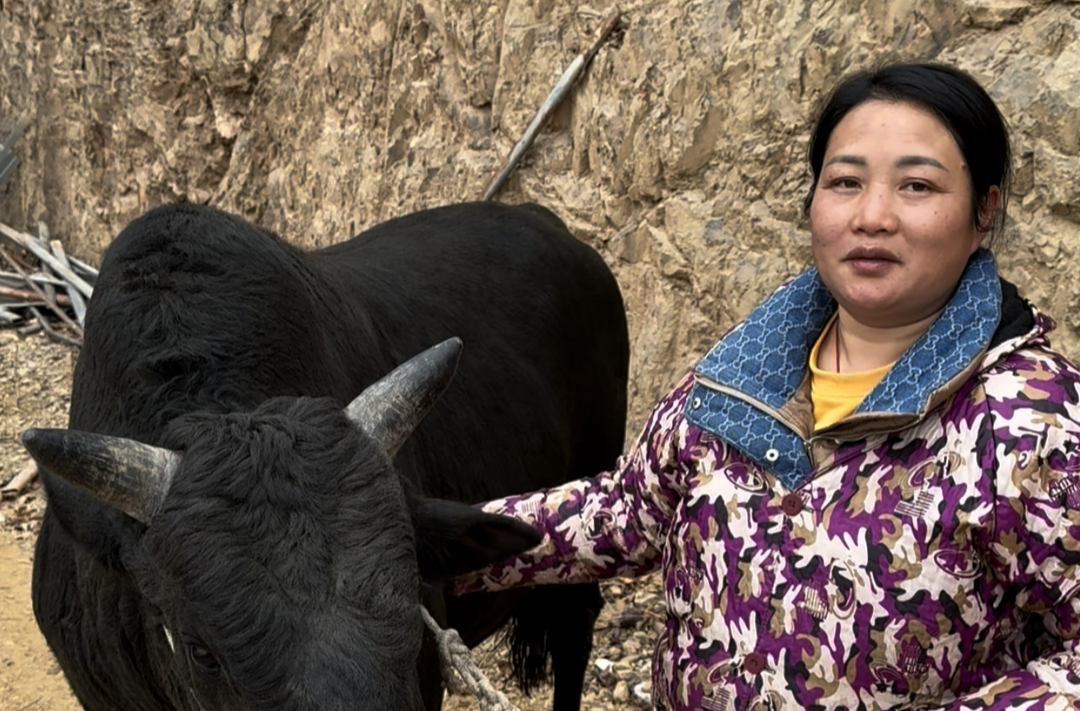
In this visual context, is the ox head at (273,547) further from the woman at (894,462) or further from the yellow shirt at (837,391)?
the yellow shirt at (837,391)

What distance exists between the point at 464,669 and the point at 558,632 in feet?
9.04

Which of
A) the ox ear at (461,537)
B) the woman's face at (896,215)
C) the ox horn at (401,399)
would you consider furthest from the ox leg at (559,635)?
the woman's face at (896,215)

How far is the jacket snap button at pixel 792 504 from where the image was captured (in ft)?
7.81

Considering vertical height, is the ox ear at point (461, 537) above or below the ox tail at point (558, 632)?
above

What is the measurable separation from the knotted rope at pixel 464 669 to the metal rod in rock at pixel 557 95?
16.1 feet

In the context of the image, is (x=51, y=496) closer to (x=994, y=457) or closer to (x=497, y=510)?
(x=497, y=510)

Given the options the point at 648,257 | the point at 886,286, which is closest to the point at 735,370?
the point at 886,286

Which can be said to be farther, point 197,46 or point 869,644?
point 197,46

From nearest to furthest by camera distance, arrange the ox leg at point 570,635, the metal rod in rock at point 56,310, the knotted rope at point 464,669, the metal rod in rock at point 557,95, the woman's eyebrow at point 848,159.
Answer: the woman's eyebrow at point 848,159 < the knotted rope at point 464,669 < the ox leg at point 570,635 < the metal rod in rock at point 557,95 < the metal rod in rock at point 56,310

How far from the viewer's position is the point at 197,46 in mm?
10523

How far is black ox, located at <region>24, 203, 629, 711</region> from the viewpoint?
2.24m

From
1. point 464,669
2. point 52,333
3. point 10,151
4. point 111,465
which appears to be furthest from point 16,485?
point 10,151

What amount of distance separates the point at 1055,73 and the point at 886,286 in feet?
9.75

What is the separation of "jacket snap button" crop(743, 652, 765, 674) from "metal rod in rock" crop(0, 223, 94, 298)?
9.48 m
